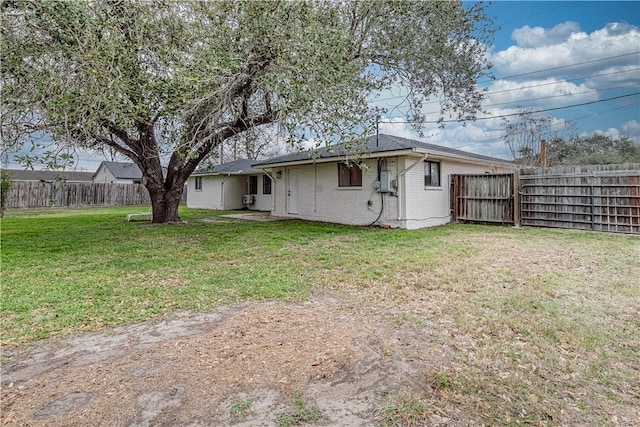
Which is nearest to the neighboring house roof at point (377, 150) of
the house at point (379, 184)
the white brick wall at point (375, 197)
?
the house at point (379, 184)

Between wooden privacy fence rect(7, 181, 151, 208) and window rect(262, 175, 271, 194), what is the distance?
33.2ft

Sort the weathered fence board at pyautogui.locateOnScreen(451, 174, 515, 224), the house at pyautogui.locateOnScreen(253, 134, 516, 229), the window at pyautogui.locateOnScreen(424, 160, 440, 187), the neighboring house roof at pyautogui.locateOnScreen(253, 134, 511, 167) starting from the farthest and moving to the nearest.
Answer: the window at pyautogui.locateOnScreen(424, 160, 440, 187)
the weathered fence board at pyautogui.locateOnScreen(451, 174, 515, 224)
the house at pyautogui.locateOnScreen(253, 134, 516, 229)
the neighboring house roof at pyautogui.locateOnScreen(253, 134, 511, 167)

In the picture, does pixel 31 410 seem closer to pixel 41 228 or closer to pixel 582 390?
pixel 582 390

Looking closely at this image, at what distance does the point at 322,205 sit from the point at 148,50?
784cm

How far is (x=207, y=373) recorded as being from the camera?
8.45 ft

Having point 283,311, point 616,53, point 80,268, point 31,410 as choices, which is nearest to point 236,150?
point 80,268

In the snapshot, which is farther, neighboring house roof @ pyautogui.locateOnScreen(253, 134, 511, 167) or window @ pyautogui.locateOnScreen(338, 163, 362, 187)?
window @ pyautogui.locateOnScreen(338, 163, 362, 187)

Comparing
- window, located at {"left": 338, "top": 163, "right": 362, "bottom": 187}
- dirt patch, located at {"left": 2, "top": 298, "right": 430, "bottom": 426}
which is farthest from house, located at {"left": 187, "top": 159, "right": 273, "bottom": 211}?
dirt patch, located at {"left": 2, "top": 298, "right": 430, "bottom": 426}

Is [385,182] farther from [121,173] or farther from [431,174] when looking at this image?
[121,173]

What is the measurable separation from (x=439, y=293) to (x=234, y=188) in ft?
53.1

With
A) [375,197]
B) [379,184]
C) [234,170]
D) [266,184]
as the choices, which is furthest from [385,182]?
[234,170]

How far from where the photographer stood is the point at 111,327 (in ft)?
11.5

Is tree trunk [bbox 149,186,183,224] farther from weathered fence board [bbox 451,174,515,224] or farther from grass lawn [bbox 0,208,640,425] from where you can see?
weathered fence board [bbox 451,174,515,224]

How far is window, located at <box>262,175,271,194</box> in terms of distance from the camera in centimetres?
1783
